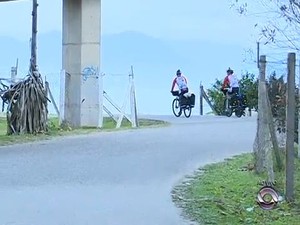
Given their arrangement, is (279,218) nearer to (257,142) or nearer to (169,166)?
(257,142)

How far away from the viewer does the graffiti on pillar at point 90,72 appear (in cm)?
2292

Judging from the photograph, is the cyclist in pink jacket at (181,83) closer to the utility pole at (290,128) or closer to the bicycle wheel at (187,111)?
the bicycle wheel at (187,111)

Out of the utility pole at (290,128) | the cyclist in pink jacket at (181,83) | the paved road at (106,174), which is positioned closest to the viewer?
the paved road at (106,174)

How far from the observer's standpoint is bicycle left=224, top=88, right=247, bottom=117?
2822cm

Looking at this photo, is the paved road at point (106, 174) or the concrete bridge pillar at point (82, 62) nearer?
the paved road at point (106, 174)

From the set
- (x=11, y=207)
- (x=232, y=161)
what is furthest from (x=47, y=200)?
(x=232, y=161)

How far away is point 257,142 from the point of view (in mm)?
11523

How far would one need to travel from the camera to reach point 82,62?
2306 centimetres

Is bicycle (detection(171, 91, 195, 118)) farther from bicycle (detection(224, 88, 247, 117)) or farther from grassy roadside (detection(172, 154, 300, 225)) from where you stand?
grassy roadside (detection(172, 154, 300, 225))

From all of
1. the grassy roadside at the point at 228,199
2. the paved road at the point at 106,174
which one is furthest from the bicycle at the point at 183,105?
the grassy roadside at the point at 228,199

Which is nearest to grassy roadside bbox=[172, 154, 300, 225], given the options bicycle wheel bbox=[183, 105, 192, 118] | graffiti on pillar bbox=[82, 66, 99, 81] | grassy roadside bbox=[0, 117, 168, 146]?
grassy roadside bbox=[0, 117, 168, 146]

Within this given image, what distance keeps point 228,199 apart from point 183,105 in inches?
731

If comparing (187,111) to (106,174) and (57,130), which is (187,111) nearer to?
(57,130)

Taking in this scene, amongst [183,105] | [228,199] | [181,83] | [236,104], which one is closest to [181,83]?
[181,83]
